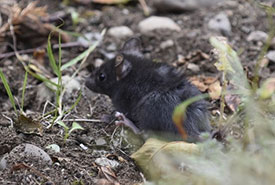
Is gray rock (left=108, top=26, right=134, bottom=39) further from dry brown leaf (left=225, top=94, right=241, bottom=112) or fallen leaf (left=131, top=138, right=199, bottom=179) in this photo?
fallen leaf (left=131, top=138, right=199, bottom=179)

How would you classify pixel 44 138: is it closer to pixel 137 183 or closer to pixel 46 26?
pixel 137 183

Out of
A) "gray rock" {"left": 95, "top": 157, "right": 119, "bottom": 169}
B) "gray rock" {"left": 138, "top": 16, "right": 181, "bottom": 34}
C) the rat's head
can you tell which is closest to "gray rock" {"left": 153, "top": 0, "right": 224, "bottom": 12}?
"gray rock" {"left": 138, "top": 16, "right": 181, "bottom": 34}

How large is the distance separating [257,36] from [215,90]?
5.58 ft

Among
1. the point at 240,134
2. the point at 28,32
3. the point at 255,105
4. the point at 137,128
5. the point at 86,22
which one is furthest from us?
the point at 86,22

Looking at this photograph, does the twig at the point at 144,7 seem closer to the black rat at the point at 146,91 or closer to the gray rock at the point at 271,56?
the black rat at the point at 146,91

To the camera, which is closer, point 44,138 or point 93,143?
point 44,138

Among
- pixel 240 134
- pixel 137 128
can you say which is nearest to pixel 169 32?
pixel 137 128

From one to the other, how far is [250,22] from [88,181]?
431 centimetres

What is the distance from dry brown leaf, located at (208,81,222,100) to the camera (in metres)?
5.28

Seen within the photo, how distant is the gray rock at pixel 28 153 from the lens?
3.73 m

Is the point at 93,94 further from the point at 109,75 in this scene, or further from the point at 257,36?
the point at 257,36

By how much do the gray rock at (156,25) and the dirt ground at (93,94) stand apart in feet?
0.32

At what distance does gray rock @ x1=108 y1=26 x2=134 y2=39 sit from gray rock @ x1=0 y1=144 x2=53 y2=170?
3.40 meters

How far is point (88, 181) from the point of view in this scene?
3678mm
